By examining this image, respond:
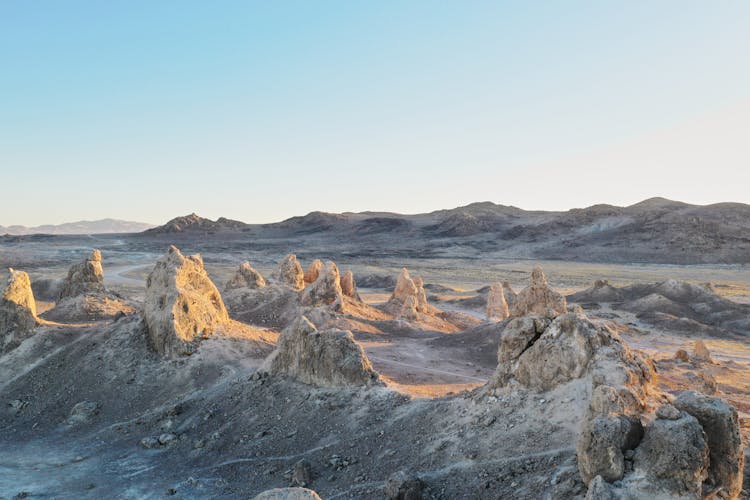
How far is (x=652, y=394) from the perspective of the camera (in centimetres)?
1067

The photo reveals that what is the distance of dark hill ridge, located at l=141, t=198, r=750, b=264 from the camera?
9162 cm

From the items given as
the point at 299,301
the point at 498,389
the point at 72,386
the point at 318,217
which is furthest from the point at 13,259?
the point at 318,217

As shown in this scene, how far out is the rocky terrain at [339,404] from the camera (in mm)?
8406

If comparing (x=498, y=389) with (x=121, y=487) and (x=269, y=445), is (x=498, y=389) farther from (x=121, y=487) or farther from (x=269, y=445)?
(x=121, y=487)

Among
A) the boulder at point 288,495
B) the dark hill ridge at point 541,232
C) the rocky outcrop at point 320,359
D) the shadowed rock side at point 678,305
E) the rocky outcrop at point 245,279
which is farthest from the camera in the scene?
the dark hill ridge at point 541,232

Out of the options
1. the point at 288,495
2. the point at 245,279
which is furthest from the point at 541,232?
the point at 288,495

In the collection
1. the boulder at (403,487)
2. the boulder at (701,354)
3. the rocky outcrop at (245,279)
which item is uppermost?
the rocky outcrop at (245,279)

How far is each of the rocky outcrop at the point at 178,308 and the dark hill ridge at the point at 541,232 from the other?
278 ft

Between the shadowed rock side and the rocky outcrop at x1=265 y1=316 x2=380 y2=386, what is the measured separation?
88.3ft

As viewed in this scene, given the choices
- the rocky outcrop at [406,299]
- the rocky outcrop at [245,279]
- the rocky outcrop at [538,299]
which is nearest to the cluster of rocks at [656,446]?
the rocky outcrop at [538,299]

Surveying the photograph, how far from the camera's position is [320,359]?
1566cm

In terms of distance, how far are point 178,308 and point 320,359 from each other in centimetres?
681

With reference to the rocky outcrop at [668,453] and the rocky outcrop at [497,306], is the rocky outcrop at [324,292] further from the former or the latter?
the rocky outcrop at [668,453]

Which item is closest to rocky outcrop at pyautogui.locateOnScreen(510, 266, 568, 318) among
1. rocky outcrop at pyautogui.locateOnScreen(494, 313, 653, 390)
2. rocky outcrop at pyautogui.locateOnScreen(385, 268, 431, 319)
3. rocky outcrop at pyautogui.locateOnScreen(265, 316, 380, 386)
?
rocky outcrop at pyautogui.locateOnScreen(385, 268, 431, 319)
